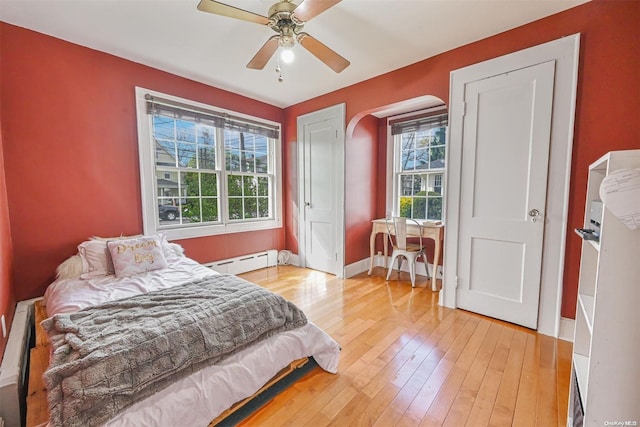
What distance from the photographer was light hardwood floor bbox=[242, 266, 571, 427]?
1396 mm

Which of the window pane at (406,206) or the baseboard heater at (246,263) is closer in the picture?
the baseboard heater at (246,263)

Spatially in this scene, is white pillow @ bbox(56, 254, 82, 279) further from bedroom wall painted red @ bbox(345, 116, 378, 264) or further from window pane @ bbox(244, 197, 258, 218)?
bedroom wall painted red @ bbox(345, 116, 378, 264)

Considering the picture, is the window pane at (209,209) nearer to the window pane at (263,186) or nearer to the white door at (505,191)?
the window pane at (263,186)

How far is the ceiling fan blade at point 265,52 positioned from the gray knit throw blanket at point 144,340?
173cm

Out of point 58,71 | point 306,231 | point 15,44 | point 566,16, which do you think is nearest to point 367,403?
point 306,231

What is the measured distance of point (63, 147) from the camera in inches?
91.8

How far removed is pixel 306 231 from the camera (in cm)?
402

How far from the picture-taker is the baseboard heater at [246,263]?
11.4 feet

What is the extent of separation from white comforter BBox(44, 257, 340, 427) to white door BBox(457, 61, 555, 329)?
5.37ft

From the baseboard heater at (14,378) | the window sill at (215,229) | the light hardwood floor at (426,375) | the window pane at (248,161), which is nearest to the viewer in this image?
the baseboard heater at (14,378)

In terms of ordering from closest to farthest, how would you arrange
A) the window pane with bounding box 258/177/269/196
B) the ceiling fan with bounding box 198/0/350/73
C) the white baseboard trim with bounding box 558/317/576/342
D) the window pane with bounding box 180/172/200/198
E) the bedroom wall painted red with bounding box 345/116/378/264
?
the ceiling fan with bounding box 198/0/350/73 → the white baseboard trim with bounding box 558/317/576/342 → the window pane with bounding box 180/172/200/198 → the bedroom wall painted red with bounding box 345/116/378/264 → the window pane with bounding box 258/177/269/196

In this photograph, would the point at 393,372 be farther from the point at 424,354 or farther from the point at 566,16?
the point at 566,16

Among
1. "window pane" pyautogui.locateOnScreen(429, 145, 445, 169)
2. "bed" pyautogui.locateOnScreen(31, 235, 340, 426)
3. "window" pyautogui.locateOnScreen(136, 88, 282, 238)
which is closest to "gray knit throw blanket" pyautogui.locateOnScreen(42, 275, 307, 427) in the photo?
"bed" pyautogui.locateOnScreen(31, 235, 340, 426)

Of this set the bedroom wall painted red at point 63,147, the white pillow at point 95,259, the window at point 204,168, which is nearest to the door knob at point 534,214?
the window at point 204,168
